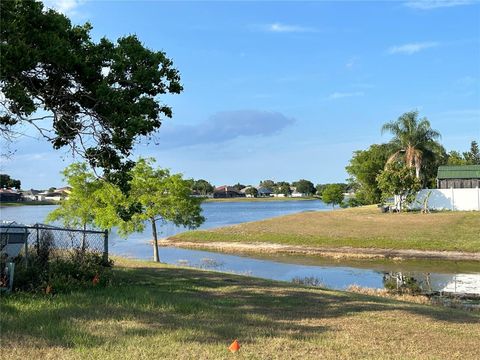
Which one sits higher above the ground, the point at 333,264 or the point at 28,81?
the point at 28,81

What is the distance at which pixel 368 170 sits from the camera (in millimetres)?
77750

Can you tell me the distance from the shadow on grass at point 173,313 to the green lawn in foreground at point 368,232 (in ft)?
88.8

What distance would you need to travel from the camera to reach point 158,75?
1171 centimetres

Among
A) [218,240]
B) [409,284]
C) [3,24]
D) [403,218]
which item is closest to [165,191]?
[409,284]

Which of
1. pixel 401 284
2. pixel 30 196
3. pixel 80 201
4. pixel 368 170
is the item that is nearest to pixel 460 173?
pixel 368 170

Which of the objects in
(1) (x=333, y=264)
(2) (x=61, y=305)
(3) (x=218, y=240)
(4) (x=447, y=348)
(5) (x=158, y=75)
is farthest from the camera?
(3) (x=218, y=240)

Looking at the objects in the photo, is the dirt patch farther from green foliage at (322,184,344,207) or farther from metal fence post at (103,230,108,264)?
green foliage at (322,184,344,207)

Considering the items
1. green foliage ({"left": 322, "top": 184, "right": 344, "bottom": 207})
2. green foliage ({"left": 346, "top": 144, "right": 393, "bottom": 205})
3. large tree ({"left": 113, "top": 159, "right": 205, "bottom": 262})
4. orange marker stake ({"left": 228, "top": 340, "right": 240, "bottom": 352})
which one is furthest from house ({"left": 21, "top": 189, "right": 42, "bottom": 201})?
orange marker stake ({"left": 228, "top": 340, "right": 240, "bottom": 352})

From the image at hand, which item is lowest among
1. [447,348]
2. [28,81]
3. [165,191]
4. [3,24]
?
[447,348]

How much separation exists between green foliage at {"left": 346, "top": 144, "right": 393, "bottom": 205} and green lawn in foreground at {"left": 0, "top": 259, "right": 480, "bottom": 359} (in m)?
68.9

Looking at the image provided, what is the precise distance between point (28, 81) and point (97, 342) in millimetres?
6241

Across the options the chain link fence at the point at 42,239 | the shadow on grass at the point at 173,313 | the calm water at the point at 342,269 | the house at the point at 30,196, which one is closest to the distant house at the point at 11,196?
the house at the point at 30,196

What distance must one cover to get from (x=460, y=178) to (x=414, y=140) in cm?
660

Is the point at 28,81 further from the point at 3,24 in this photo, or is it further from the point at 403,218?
the point at 403,218
